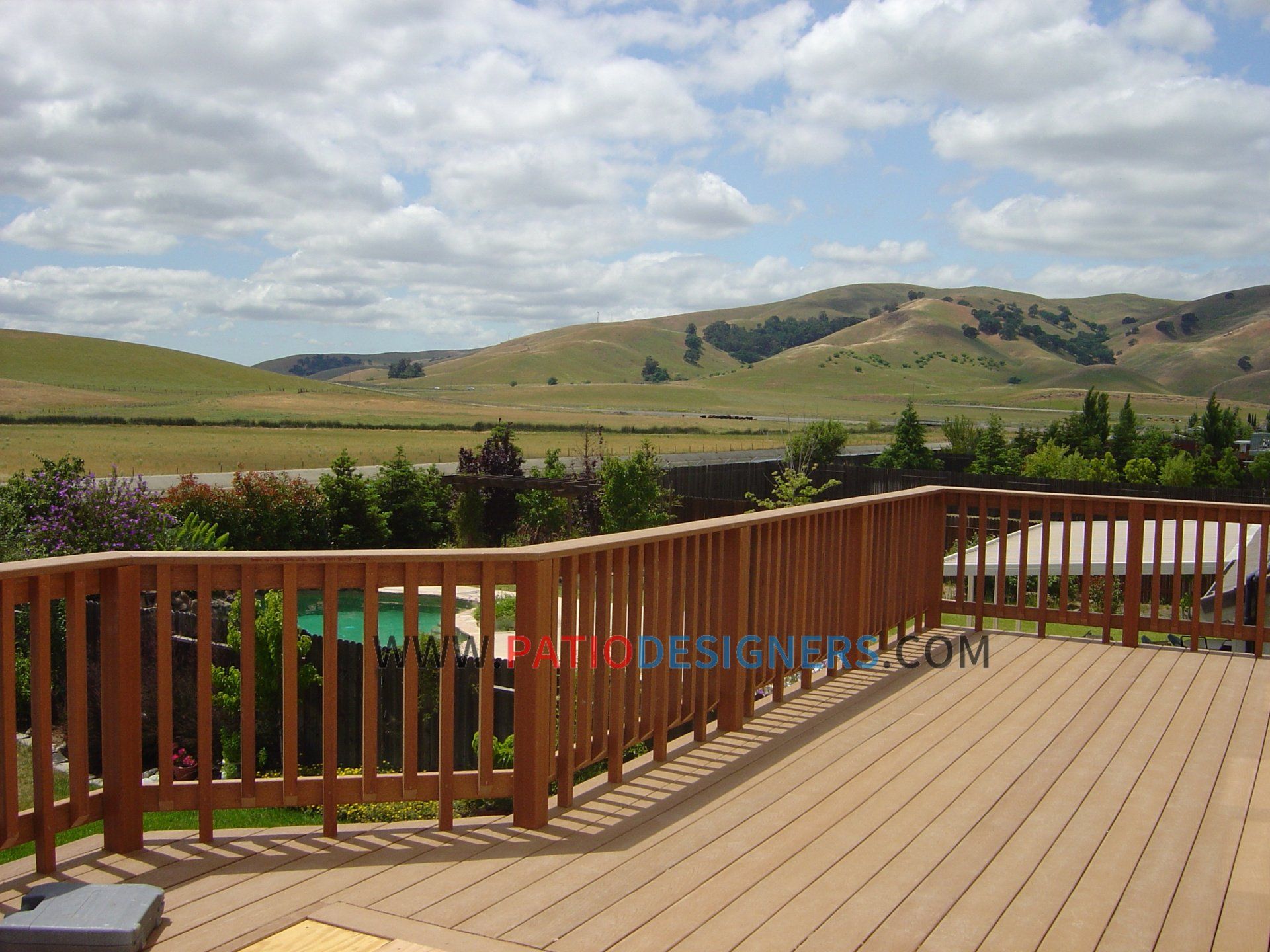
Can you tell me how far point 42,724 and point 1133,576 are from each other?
5.41 metres

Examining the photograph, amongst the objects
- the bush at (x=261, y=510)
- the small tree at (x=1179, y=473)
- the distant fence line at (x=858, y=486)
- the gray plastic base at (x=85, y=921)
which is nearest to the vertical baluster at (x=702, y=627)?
the gray plastic base at (x=85, y=921)

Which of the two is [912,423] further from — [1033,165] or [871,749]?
[871,749]

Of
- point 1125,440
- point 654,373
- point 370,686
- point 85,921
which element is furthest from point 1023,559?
point 654,373

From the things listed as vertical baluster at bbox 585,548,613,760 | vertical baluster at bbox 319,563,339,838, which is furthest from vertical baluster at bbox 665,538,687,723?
vertical baluster at bbox 319,563,339,838

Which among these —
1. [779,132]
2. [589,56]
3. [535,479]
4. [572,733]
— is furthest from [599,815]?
[779,132]

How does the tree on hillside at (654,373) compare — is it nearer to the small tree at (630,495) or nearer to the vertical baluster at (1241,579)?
the small tree at (630,495)

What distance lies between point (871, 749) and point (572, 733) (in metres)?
1.31

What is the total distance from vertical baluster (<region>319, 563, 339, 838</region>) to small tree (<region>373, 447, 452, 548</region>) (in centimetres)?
1281

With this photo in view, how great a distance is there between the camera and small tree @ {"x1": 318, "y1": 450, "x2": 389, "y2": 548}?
48.1 ft

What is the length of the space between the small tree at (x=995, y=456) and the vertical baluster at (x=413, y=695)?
876 inches

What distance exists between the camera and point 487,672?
289 cm

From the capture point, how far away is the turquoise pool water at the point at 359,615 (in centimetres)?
Answer: 1130

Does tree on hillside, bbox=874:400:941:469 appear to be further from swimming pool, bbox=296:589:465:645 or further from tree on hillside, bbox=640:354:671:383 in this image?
tree on hillside, bbox=640:354:671:383

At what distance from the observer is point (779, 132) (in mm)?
18078
